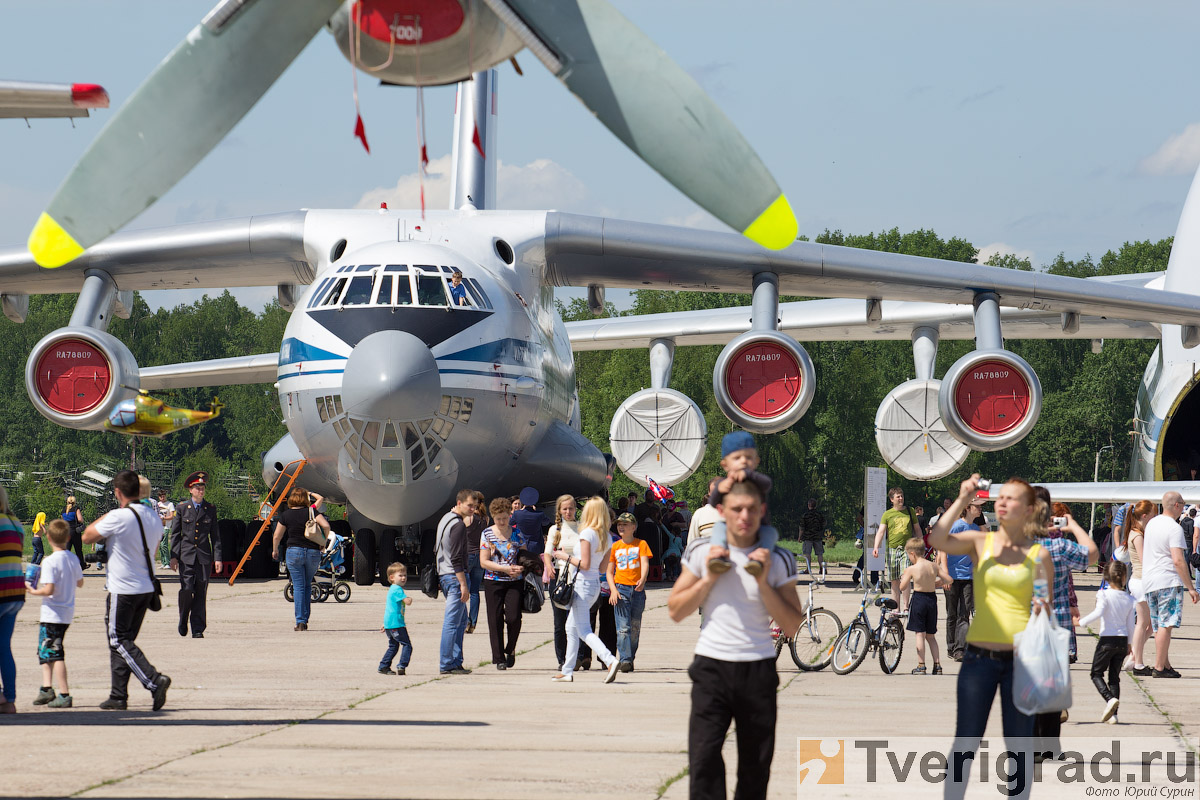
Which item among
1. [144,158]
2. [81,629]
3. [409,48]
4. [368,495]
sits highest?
[409,48]

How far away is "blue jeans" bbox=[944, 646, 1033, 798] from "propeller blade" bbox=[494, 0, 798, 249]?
1.84 m

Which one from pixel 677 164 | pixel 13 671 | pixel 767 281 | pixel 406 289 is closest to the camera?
pixel 677 164

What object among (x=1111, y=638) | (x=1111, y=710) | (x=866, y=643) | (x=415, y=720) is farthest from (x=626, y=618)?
(x=1111, y=710)

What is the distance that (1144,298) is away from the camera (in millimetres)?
17328

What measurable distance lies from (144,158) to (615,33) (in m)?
1.91

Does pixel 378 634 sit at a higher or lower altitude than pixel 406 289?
lower

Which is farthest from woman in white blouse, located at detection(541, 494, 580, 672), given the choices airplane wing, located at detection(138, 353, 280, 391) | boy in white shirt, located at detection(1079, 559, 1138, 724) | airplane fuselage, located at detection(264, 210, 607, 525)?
airplane wing, located at detection(138, 353, 280, 391)

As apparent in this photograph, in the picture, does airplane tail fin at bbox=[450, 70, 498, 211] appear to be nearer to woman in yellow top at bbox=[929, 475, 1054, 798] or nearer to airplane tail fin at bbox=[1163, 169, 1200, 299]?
airplane tail fin at bbox=[1163, 169, 1200, 299]

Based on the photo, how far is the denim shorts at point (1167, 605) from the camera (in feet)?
34.3

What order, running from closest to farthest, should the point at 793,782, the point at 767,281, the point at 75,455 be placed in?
the point at 793,782 < the point at 767,281 < the point at 75,455

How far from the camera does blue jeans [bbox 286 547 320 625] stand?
1294cm

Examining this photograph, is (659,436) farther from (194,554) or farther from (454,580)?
(454,580)

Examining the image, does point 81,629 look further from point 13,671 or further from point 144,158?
point 144,158

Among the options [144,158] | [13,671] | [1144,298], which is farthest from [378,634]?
[1144,298]
